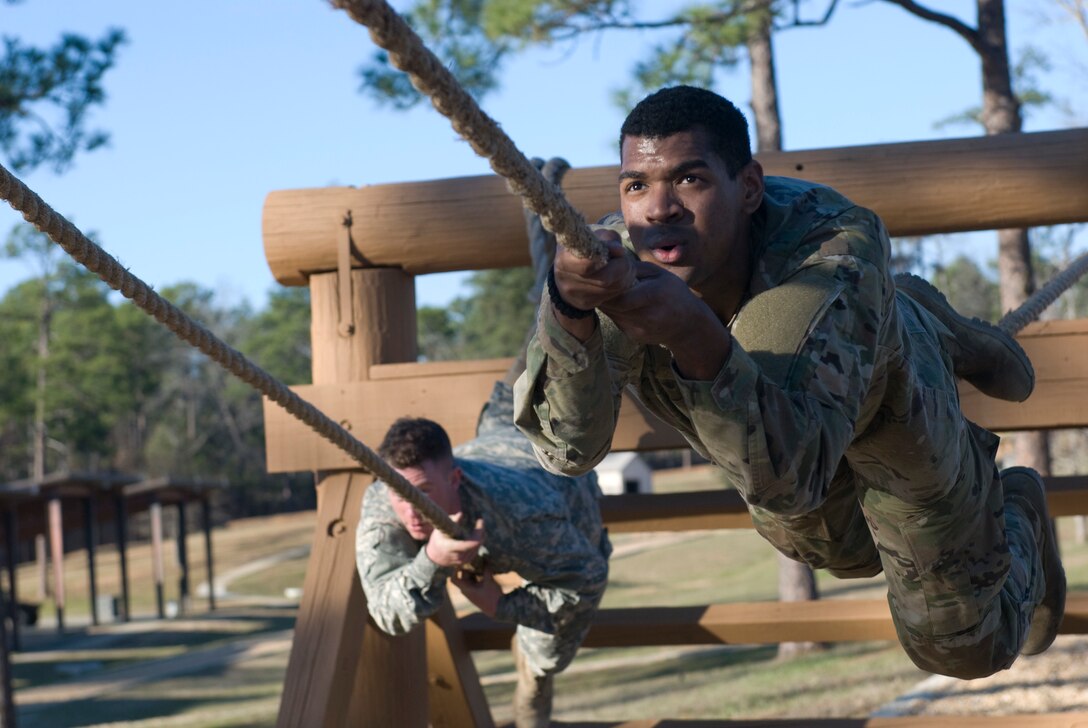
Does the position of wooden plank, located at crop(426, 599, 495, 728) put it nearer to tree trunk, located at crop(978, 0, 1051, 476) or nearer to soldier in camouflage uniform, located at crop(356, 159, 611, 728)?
soldier in camouflage uniform, located at crop(356, 159, 611, 728)

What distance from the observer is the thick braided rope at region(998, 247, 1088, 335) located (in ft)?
10.5

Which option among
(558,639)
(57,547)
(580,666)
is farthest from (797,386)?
(57,547)

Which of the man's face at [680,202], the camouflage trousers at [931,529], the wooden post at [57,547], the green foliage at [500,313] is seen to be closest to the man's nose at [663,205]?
the man's face at [680,202]

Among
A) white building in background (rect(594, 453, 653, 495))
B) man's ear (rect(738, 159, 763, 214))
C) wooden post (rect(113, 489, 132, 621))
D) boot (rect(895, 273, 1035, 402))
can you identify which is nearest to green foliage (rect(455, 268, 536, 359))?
white building in background (rect(594, 453, 653, 495))

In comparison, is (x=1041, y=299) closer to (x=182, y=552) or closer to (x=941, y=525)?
(x=941, y=525)

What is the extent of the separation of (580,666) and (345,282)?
31.9 feet

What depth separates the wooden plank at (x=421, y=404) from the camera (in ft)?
11.9

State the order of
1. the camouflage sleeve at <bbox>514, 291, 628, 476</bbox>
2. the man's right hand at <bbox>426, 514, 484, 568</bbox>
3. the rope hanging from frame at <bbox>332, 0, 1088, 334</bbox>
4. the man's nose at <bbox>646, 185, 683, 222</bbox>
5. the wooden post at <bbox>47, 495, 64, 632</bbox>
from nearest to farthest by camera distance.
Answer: the rope hanging from frame at <bbox>332, 0, 1088, 334</bbox> → the camouflage sleeve at <bbox>514, 291, 628, 476</bbox> → the man's nose at <bbox>646, 185, 683, 222</bbox> → the man's right hand at <bbox>426, 514, 484, 568</bbox> → the wooden post at <bbox>47, 495, 64, 632</bbox>

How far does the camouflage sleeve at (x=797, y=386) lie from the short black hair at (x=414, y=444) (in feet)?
5.92

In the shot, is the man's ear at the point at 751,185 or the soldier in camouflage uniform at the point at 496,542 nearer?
the man's ear at the point at 751,185

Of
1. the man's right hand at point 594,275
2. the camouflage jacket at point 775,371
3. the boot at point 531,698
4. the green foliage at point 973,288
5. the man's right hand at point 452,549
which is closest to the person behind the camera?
the man's right hand at point 594,275

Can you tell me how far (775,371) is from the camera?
1692 mm

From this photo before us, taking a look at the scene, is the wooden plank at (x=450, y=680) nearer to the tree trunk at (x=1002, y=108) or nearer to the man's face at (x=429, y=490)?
the man's face at (x=429, y=490)

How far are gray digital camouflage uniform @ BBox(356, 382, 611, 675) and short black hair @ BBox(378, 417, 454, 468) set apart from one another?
222mm
